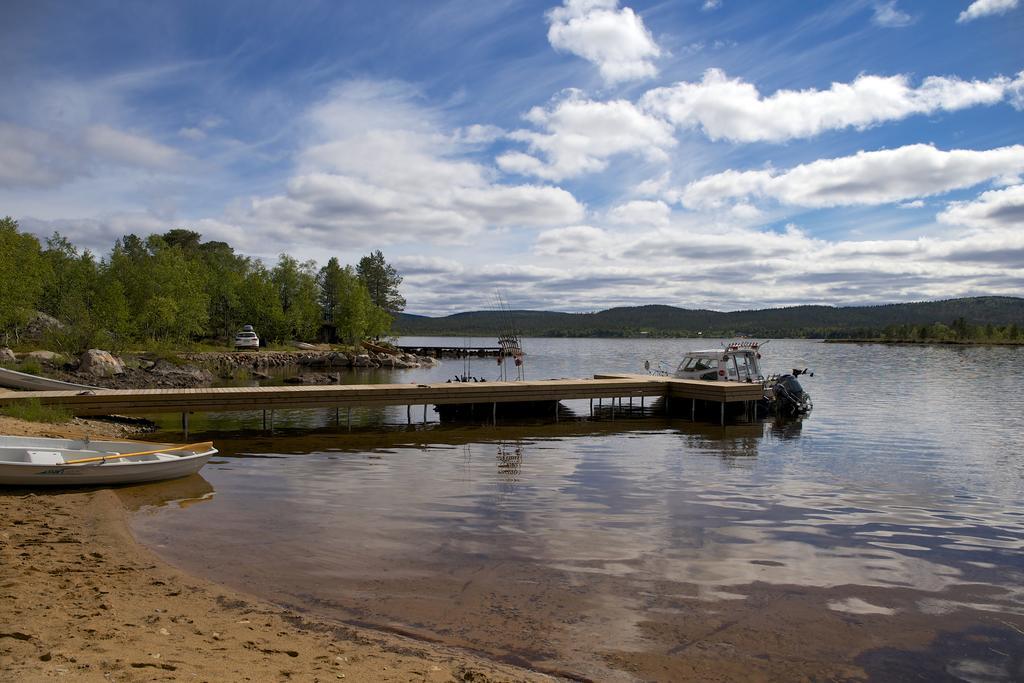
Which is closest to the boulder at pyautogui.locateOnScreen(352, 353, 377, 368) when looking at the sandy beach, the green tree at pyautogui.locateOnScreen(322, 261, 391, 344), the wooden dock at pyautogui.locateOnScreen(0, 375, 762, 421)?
the green tree at pyautogui.locateOnScreen(322, 261, 391, 344)

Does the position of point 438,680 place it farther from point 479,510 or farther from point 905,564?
point 905,564

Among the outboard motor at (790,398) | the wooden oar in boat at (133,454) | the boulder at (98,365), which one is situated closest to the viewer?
the wooden oar in boat at (133,454)

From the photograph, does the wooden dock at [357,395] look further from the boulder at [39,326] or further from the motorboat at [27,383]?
the boulder at [39,326]

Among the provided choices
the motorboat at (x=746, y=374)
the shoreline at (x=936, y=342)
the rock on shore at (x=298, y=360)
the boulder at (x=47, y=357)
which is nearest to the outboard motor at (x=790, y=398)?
the motorboat at (x=746, y=374)

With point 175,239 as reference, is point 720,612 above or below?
below

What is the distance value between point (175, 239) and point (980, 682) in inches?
4220

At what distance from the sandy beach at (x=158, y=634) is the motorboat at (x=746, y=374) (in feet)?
78.0

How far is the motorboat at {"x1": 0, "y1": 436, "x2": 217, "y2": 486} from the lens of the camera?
11.9 metres

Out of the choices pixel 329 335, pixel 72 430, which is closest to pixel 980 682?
pixel 72 430

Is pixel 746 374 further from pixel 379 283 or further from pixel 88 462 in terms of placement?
pixel 379 283

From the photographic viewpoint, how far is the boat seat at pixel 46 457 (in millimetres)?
12455

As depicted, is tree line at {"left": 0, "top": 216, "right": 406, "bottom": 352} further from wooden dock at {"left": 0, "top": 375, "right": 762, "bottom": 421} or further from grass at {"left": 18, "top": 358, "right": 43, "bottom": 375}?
wooden dock at {"left": 0, "top": 375, "right": 762, "bottom": 421}

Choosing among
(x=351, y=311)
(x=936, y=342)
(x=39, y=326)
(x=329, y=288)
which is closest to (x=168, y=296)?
(x=39, y=326)

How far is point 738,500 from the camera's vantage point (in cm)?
1358
